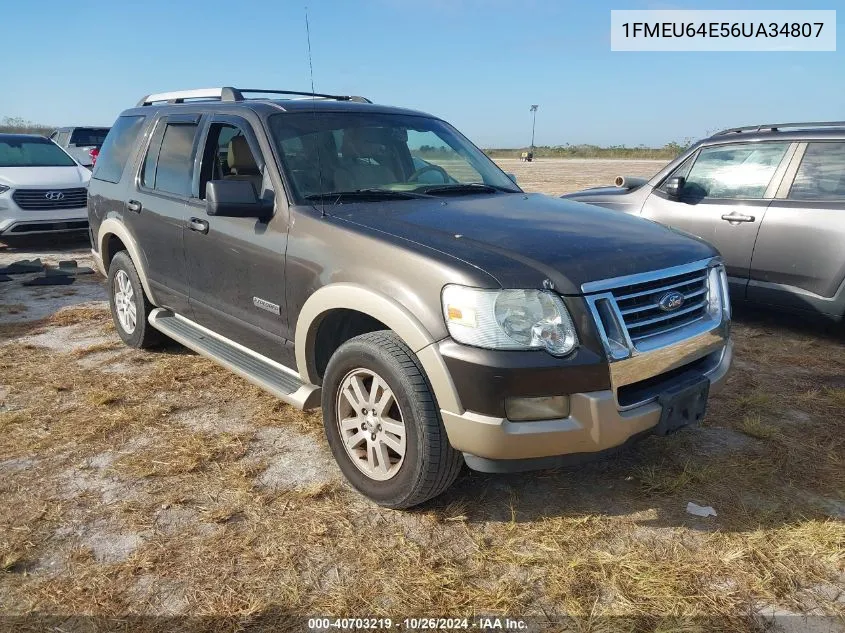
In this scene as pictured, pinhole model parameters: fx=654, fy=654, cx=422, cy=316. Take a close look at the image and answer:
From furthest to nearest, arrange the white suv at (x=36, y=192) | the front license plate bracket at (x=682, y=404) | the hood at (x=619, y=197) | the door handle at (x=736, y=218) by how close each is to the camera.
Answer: the white suv at (x=36, y=192) < the hood at (x=619, y=197) < the door handle at (x=736, y=218) < the front license plate bracket at (x=682, y=404)

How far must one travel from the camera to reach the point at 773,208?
537 centimetres

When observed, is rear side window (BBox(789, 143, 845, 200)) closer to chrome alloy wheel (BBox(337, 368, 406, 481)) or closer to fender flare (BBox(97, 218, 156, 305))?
chrome alloy wheel (BBox(337, 368, 406, 481))

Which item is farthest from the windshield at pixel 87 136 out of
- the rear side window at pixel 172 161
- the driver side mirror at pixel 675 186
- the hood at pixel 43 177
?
the driver side mirror at pixel 675 186

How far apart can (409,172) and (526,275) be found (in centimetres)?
151

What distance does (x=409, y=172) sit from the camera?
3803mm

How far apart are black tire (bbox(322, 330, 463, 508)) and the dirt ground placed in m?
0.17

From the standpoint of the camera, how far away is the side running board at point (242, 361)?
329 centimetres

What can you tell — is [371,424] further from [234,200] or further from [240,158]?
[240,158]

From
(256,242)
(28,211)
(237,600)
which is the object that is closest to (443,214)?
(256,242)

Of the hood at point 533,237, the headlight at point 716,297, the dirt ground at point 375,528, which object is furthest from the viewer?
the headlight at point 716,297

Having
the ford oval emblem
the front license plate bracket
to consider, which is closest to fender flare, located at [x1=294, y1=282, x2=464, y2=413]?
the front license plate bracket

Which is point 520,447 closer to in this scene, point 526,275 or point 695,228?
point 526,275

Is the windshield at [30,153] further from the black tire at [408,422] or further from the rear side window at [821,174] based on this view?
the rear side window at [821,174]

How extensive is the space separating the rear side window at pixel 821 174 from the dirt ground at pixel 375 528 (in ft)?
5.72
